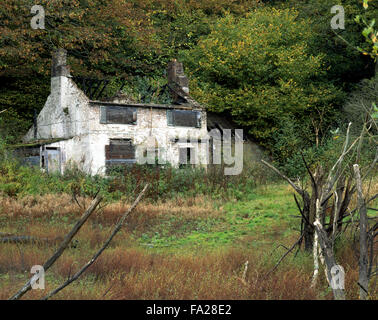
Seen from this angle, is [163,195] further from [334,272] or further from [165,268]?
[334,272]

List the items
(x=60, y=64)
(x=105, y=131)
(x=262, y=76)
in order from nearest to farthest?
(x=105, y=131) → (x=60, y=64) → (x=262, y=76)

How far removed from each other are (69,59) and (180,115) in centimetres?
770

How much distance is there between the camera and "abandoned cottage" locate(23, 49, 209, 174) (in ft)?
68.4

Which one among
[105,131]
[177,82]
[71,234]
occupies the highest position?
[177,82]

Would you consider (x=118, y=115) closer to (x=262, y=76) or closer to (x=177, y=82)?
(x=177, y=82)

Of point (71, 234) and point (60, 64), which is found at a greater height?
point (60, 64)

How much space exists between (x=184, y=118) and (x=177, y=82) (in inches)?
127

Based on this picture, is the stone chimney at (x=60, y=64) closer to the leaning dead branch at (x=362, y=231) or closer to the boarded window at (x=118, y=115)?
the boarded window at (x=118, y=115)

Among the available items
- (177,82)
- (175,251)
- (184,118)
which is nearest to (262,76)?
(177,82)

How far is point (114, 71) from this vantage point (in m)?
29.7

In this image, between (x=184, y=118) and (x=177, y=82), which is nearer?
(x=184, y=118)

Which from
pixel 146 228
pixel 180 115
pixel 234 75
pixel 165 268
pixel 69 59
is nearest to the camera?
pixel 165 268

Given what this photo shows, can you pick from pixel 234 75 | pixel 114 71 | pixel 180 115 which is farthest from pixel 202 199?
pixel 114 71

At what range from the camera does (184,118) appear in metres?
23.9
